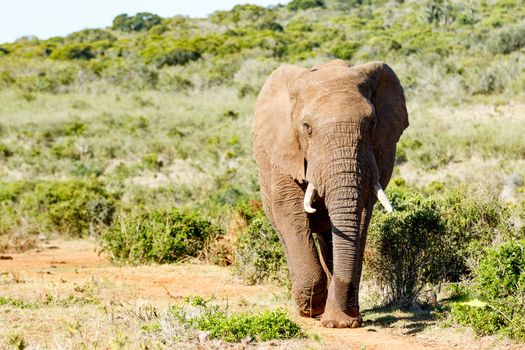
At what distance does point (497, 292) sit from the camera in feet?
21.6

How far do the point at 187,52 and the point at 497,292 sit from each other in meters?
41.2

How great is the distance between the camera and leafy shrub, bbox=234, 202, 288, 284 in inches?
408

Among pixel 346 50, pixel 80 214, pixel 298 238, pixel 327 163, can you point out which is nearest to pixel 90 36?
pixel 346 50

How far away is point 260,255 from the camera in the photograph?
1048cm

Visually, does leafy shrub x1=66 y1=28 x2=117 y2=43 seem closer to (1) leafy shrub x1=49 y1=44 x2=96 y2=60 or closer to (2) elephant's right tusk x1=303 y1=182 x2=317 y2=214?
(1) leafy shrub x1=49 y1=44 x2=96 y2=60

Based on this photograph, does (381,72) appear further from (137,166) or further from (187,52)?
(187,52)

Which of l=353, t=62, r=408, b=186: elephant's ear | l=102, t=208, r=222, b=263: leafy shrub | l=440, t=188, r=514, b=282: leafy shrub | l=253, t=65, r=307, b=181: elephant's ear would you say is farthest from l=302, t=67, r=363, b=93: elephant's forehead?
l=102, t=208, r=222, b=263: leafy shrub

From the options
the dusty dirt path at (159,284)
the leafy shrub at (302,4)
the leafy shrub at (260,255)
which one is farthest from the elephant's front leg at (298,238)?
the leafy shrub at (302,4)

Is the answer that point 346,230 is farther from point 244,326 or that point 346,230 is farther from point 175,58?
point 175,58

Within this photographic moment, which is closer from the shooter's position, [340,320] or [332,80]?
[340,320]

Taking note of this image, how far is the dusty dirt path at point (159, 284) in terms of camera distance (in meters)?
6.37

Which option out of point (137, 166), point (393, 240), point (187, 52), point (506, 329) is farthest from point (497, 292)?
point (187, 52)

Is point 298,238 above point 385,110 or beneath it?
beneath

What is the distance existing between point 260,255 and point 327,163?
4080 millimetres
